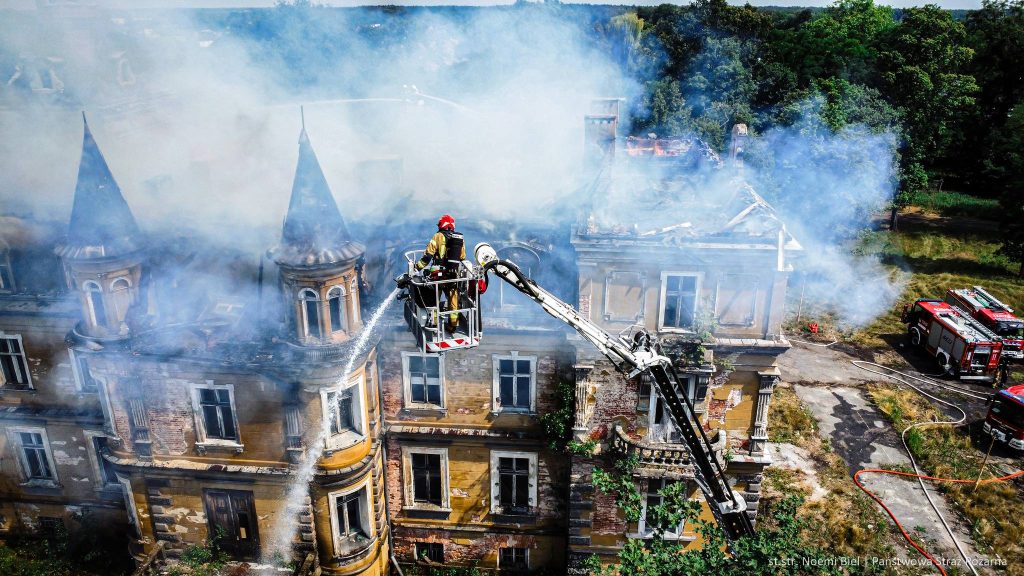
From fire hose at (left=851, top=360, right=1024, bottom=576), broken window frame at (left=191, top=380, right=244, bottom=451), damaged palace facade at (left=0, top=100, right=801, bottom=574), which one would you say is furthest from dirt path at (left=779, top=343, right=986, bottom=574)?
broken window frame at (left=191, top=380, right=244, bottom=451)

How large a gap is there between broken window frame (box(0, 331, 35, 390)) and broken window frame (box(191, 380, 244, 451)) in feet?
20.7

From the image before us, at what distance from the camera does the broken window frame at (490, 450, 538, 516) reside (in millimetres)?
19089

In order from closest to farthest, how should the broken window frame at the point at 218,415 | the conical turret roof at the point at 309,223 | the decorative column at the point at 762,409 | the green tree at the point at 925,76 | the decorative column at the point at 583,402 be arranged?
the conical turret roof at the point at 309,223
the decorative column at the point at 762,409
the decorative column at the point at 583,402
the broken window frame at the point at 218,415
the green tree at the point at 925,76

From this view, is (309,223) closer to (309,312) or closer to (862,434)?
(309,312)

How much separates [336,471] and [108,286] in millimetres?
7509

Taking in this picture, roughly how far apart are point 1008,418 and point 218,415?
95.8 feet

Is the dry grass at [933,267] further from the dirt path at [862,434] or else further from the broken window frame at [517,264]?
the broken window frame at [517,264]

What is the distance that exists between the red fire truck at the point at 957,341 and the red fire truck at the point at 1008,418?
4220mm

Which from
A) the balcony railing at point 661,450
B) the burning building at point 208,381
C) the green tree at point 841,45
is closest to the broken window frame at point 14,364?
the burning building at point 208,381

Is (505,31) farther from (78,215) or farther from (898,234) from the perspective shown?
(898,234)

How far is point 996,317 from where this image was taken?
107ft

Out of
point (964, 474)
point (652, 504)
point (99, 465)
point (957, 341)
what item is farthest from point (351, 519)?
point (957, 341)

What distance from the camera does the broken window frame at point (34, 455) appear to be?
20375mm

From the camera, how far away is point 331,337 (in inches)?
652
